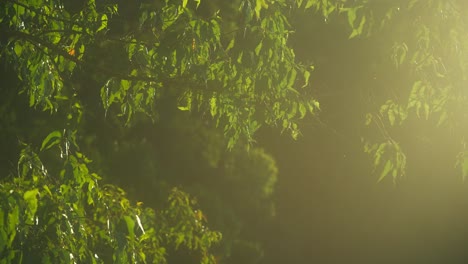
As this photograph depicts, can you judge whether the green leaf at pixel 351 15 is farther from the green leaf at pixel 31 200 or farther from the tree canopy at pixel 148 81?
the green leaf at pixel 31 200

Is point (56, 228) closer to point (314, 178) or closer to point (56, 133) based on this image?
point (56, 133)

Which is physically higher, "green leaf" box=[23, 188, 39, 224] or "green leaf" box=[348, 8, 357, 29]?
"green leaf" box=[348, 8, 357, 29]

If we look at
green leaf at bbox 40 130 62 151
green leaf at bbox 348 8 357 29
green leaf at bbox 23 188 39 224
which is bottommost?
green leaf at bbox 23 188 39 224

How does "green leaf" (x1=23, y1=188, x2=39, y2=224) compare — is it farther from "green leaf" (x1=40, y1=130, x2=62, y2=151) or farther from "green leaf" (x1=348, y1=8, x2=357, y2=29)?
"green leaf" (x1=348, y1=8, x2=357, y2=29)

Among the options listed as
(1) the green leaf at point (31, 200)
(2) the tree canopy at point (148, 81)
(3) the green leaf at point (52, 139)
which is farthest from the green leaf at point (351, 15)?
(1) the green leaf at point (31, 200)

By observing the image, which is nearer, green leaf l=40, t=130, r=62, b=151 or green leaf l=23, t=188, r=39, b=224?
green leaf l=23, t=188, r=39, b=224

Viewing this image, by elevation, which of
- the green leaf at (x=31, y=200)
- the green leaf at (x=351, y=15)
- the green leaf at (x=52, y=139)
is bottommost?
the green leaf at (x=31, y=200)

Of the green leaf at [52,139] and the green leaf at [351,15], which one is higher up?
the green leaf at [351,15]

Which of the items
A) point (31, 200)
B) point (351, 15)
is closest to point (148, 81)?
point (351, 15)

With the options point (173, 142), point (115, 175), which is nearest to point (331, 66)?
point (173, 142)

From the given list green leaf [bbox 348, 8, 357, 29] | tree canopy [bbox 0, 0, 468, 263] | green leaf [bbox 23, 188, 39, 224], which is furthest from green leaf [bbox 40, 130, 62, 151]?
green leaf [bbox 348, 8, 357, 29]

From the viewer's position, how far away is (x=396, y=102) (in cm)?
657

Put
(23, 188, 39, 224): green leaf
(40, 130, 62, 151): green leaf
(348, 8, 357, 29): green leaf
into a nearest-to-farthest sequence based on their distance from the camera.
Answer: (23, 188, 39, 224): green leaf → (40, 130, 62, 151): green leaf → (348, 8, 357, 29): green leaf

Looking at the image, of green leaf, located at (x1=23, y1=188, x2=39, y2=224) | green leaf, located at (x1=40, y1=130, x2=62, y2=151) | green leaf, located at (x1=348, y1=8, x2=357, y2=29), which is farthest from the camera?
green leaf, located at (x1=348, y1=8, x2=357, y2=29)
